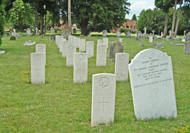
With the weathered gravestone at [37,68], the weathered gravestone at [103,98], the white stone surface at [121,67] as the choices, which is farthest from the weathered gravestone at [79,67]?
the weathered gravestone at [103,98]

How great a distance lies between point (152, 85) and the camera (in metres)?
5.18

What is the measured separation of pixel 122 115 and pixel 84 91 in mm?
2215

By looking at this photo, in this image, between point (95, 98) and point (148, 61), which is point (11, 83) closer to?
point (95, 98)

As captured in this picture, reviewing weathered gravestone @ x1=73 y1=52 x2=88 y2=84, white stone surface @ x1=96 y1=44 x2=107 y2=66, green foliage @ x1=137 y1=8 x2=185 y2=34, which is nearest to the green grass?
weathered gravestone @ x1=73 y1=52 x2=88 y2=84

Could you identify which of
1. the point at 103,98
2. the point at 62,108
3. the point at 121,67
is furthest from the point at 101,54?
the point at 103,98

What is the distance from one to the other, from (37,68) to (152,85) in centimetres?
441

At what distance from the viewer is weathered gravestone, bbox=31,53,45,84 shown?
7.95 metres

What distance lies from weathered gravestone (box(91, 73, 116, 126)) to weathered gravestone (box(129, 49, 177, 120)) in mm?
513

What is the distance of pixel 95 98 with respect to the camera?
486 cm

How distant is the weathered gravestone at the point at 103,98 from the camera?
480cm

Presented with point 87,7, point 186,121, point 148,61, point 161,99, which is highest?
point 87,7

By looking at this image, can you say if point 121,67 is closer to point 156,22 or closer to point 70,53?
point 70,53

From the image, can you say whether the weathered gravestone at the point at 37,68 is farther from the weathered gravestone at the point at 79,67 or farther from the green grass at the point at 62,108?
the weathered gravestone at the point at 79,67

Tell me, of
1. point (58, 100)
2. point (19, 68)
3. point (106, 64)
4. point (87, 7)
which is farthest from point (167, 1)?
point (58, 100)
